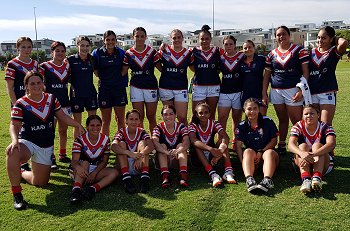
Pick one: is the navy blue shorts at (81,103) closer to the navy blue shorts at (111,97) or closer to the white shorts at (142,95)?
the navy blue shorts at (111,97)

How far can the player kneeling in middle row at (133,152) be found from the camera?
15.3ft

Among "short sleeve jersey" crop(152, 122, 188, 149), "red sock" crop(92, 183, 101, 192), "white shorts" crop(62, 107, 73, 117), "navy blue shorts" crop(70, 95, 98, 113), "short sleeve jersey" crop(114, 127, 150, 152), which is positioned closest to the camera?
"red sock" crop(92, 183, 101, 192)

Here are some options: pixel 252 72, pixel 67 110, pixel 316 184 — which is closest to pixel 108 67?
pixel 67 110

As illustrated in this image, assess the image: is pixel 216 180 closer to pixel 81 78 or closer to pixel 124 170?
pixel 124 170

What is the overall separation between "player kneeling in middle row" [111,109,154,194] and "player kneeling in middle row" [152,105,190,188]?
0.18m

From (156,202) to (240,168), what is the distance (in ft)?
5.60

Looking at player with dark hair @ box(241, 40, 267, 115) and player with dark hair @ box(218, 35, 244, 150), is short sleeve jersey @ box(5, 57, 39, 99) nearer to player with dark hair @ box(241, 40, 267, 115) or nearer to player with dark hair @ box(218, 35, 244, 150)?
player with dark hair @ box(218, 35, 244, 150)

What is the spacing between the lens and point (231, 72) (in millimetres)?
5945

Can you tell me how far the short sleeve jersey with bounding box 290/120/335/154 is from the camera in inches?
187

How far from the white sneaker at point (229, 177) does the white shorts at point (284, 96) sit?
1.65m

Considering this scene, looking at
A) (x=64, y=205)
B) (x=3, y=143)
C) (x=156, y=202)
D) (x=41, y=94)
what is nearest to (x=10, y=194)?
(x=64, y=205)

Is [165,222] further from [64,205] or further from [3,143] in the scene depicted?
[3,143]

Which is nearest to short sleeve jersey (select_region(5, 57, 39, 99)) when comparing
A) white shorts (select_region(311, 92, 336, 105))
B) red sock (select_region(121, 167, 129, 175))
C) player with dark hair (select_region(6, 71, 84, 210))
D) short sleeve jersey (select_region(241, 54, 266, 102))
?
player with dark hair (select_region(6, 71, 84, 210))

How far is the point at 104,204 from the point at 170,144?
147cm
